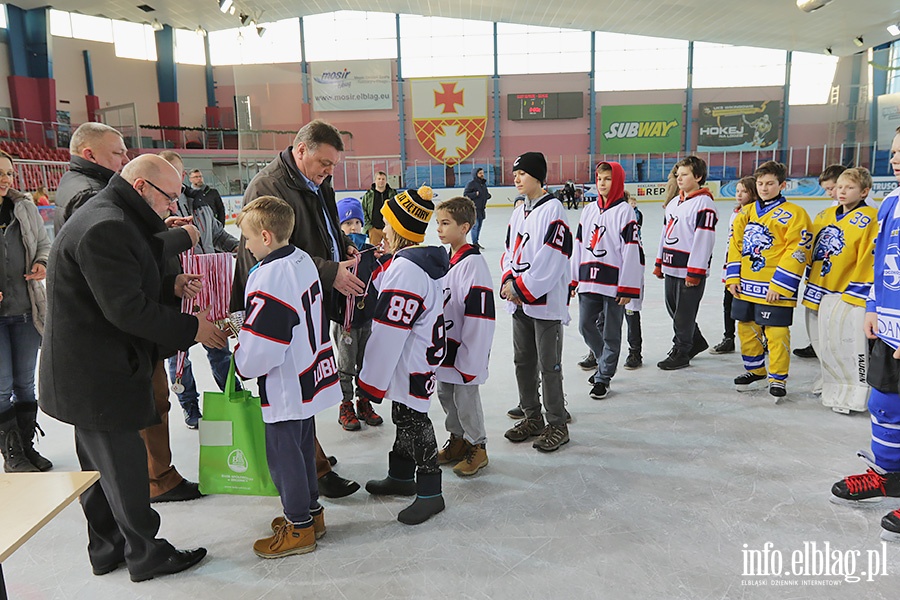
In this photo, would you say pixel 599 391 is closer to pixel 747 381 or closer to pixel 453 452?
pixel 747 381

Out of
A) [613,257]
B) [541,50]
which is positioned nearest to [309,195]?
[613,257]

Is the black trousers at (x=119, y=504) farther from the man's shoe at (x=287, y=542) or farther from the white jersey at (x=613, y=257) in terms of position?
the white jersey at (x=613, y=257)

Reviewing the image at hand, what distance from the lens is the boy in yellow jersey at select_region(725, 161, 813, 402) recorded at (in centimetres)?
358

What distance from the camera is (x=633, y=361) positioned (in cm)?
440

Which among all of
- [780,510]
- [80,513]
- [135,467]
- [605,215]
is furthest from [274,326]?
[605,215]

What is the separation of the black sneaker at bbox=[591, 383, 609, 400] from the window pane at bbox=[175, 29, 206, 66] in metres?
21.6

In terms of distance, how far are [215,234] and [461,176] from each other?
16.5 meters

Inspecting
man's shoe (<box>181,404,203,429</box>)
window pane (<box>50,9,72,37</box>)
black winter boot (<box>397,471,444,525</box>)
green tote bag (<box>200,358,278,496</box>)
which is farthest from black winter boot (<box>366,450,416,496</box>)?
window pane (<box>50,9,72,37</box>)

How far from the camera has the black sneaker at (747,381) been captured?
387 cm

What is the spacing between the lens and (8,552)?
1142 mm

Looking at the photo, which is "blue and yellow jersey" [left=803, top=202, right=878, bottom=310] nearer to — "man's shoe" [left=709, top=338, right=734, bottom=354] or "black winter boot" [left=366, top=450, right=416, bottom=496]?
"man's shoe" [left=709, top=338, right=734, bottom=354]

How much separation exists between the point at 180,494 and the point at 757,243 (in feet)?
11.4

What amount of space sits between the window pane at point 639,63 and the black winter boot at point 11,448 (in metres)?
22.4

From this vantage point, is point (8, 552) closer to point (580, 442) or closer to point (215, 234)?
point (580, 442)
